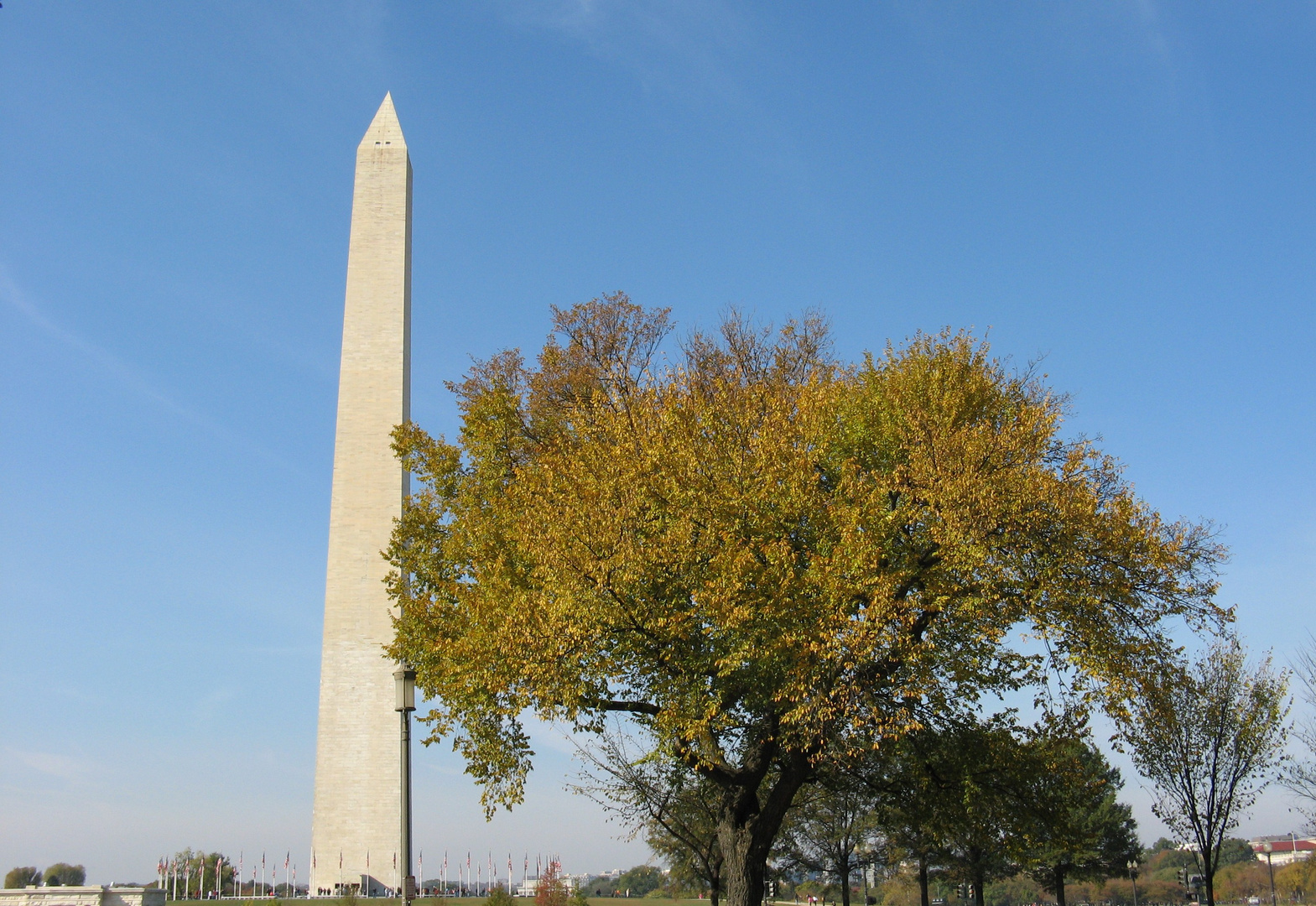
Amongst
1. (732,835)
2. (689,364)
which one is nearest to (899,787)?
(732,835)

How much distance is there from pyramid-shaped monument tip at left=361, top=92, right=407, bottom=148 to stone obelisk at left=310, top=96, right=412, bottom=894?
0.07 m

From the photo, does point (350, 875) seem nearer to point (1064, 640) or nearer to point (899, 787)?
point (899, 787)

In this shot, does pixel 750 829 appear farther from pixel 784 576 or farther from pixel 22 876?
pixel 22 876

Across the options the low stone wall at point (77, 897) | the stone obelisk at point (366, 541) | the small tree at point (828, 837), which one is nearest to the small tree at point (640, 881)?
the small tree at point (828, 837)

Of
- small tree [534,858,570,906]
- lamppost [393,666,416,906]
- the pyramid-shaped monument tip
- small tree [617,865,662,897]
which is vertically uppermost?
the pyramid-shaped monument tip

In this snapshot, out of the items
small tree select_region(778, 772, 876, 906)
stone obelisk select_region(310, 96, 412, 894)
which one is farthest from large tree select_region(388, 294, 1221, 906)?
small tree select_region(778, 772, 876, 906)

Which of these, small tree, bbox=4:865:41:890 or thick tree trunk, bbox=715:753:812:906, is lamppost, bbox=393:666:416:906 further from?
small tree, bbox=4:865:41:890

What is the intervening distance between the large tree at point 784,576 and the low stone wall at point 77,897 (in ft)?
22.1

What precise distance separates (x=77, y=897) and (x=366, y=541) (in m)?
16.2

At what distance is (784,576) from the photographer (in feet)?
57.4

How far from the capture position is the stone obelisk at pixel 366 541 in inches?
1340

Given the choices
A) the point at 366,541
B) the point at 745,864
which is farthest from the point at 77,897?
the point at 366,541

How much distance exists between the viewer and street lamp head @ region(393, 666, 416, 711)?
16172 millimetres

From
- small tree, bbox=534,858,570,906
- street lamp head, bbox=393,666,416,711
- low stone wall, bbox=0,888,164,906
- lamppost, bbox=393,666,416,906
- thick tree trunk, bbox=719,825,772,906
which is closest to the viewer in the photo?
lamppost, bbox=393,666,416,906
